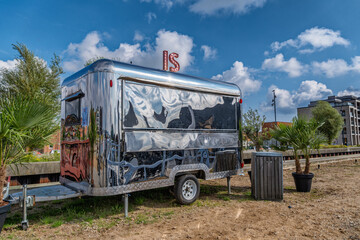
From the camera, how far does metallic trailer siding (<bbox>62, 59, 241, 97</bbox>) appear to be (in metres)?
4.92

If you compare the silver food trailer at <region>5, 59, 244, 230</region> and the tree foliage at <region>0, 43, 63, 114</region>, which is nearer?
the silver food trailer at <region>5, 59, 244, 230</region>

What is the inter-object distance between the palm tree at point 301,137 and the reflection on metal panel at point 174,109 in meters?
2.35

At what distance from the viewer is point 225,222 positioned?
16.3 ft

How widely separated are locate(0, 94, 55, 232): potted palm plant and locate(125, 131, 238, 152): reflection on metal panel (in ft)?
5.35

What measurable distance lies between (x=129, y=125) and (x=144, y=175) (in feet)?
3.64

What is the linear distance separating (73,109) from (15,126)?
4.49 ft

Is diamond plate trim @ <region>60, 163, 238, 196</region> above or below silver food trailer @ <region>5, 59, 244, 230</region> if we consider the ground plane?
below

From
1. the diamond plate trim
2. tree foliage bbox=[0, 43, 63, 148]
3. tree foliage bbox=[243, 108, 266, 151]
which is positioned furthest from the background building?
the diamond plate trim

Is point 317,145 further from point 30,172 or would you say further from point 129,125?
point 30,172

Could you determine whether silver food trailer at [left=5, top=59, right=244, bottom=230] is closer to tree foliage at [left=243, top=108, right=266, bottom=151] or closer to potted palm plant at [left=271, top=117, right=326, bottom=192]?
potted palm plant at [left=271, top=117, right=326, bottom=192]

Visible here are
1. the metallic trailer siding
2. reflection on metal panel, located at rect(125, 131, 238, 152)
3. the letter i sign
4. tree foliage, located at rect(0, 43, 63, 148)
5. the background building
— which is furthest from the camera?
the background building

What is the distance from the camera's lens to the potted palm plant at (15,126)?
400cm

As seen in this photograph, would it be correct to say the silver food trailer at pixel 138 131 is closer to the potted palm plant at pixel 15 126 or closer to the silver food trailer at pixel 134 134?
the silver food trailer at pixel 134 134

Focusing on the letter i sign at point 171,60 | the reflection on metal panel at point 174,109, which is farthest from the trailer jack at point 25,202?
the letter i sign at point 171,60
